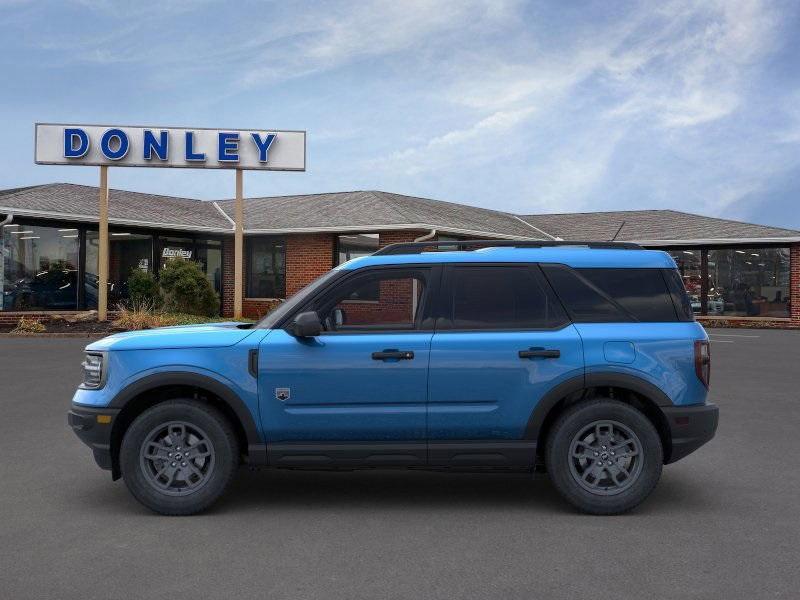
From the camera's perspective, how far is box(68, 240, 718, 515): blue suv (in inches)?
226

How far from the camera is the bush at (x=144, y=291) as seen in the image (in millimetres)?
25609

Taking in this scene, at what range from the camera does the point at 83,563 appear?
4703mm

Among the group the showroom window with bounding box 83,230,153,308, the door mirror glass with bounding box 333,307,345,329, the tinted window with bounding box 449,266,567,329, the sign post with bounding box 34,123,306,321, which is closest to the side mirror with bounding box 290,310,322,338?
the door mirror glass with bounding box 333,307,345,329

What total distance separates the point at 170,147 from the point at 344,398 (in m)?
21.2

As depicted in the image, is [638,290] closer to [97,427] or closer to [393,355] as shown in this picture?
[393,355]

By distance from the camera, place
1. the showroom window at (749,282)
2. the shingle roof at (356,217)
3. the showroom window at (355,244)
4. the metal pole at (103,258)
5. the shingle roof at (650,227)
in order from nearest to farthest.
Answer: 1. the metal pole at (103,258)
2. the shingle roof at (356,217)
3. the showroom window at (355,244)
4. the showroom window at (749,282)
5. the shingle roof at (650,227)

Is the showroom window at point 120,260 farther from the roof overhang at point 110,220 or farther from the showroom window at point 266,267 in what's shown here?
the showroom window at point 266,267

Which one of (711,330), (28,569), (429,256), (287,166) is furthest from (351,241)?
(28,569)

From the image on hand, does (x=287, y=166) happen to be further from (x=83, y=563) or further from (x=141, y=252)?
(x=83, y=563)

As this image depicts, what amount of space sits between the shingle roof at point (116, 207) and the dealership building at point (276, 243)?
0.05 m

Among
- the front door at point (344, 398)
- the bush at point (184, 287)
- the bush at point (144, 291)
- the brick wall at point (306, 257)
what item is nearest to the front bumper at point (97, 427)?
the front door at point (344, 398)

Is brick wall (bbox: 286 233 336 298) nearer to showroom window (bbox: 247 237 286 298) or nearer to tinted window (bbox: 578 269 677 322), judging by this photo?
showroom window (bbox: 247 237 286 298)

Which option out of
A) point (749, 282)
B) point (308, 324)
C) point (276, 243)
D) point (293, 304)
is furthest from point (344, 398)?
point (749, 282)

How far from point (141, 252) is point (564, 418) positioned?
2470cm
